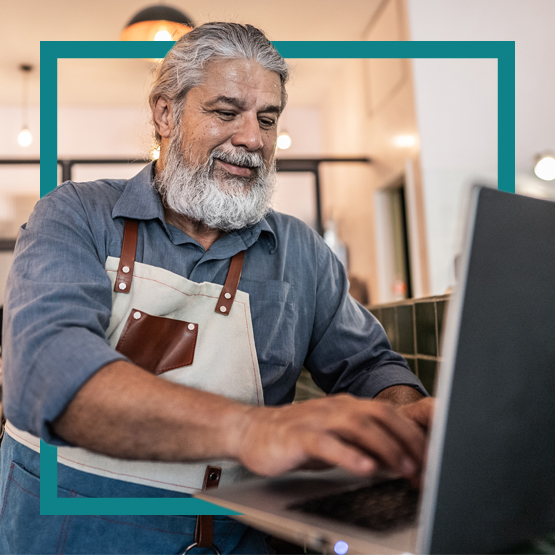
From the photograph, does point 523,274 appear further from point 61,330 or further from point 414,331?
point 414,331

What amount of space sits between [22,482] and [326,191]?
4214 millimetres

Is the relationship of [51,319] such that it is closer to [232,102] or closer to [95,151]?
[232,102]

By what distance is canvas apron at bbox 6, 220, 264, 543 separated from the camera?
86 cm

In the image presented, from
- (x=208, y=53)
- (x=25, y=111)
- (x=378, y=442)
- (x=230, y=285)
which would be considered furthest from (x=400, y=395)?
(x=25, y=111)

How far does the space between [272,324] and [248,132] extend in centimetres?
35

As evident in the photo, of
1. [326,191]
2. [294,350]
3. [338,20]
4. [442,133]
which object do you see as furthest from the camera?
[326,191]

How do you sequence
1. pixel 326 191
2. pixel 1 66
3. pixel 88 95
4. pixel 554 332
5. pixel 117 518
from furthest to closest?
pixel 326 191, pixel 1 66, pixel 88 95, pixel 117 518, pixel 554 332

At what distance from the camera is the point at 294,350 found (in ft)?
3.32

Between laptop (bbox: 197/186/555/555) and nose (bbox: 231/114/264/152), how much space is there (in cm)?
65

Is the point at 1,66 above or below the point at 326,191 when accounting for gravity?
above

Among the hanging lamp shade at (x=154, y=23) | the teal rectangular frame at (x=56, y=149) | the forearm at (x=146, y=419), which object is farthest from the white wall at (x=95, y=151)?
the forearm at (x=146, y=419)

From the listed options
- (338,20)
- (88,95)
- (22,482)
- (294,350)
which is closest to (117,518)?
(22,482)

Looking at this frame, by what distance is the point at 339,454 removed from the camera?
421 millimetres

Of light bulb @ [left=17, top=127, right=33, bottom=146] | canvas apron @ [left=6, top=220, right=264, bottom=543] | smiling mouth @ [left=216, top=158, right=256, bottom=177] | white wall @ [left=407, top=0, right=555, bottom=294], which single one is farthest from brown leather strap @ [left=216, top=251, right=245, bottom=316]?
light bulb @ [left=17, top=127, right=33, bottom=146]
